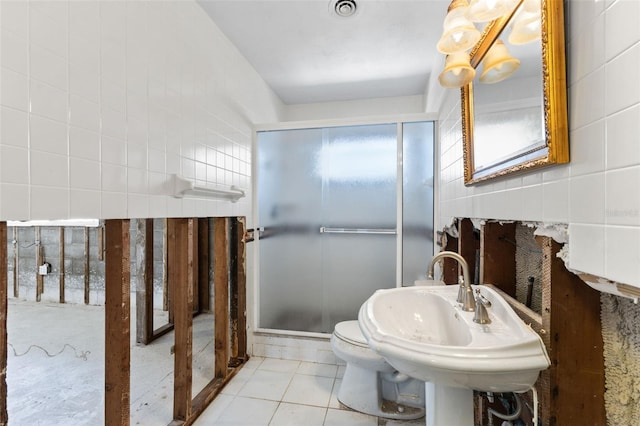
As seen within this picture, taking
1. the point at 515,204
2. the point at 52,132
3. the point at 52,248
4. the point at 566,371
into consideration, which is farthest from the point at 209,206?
the point at 52,248

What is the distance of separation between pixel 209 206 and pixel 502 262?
5.21 feet

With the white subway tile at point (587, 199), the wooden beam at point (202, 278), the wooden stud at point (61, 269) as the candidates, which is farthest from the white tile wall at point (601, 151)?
the wooden stud at point (61, 269)

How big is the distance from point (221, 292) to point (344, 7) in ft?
6.31

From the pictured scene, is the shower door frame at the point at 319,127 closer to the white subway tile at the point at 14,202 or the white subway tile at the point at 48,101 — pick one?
the white subway tile at the point at 48,101

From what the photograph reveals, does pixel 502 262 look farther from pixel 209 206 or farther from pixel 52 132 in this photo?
pixel 52 132

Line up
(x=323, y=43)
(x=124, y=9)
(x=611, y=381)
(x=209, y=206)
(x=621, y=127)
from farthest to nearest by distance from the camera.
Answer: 1. (x=323, y=43)
2. (x=209, y=206)
3. (x=124, y=9)
4. (x=611, y=381)
5. (x=621, y=127)

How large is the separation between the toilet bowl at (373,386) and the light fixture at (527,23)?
1551 millimetres

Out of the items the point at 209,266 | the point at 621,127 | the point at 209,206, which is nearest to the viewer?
the point at 621,127

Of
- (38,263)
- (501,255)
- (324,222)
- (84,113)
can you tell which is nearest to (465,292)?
(501,255)

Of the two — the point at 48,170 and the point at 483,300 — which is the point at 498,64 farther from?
the point at 48,170

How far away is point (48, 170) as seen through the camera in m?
0.96

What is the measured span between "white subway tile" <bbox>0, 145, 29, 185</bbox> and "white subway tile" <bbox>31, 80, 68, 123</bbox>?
0.14 meters

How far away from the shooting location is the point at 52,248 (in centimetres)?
344

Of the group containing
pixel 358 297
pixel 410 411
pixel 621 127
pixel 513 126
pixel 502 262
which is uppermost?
pixel 513 126
